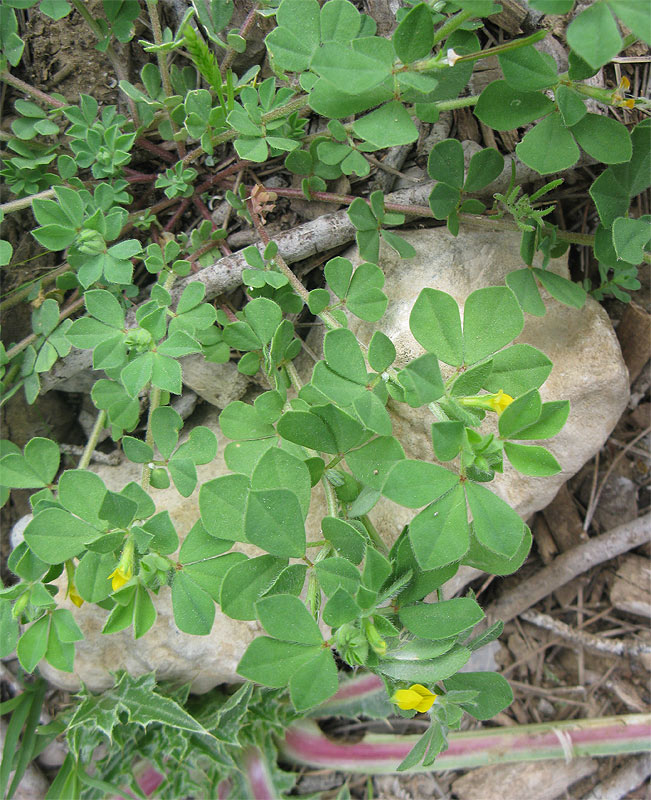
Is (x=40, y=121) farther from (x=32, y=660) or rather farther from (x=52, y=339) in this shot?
(x=32, y=660)

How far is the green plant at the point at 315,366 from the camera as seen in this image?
1535 mm

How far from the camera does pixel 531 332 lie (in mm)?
2389

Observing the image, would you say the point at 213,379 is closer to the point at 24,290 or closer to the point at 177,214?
the point at 177,214

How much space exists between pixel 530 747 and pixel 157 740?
67.5 inches

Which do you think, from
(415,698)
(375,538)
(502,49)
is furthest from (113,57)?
(415,698)

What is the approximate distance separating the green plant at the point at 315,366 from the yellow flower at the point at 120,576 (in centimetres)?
1

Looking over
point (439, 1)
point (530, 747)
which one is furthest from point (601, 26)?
point (530, 747)

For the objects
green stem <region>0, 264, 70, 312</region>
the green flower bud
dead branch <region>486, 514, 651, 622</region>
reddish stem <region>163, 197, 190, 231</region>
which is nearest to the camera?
the green flower bud

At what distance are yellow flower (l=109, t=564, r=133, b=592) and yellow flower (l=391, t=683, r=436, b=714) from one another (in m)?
0.75

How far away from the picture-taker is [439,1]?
175 cm

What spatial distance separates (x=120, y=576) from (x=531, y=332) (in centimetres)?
166

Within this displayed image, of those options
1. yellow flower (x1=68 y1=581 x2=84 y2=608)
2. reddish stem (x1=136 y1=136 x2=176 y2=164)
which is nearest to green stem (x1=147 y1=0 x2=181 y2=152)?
reddish stem (x1=136 y1=136 x2=176 y2=164)

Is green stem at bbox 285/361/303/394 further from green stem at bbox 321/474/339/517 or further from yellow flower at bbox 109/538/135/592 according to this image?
yellow flower at bbox 109/538/135/592

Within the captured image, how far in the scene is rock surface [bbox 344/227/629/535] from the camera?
7.73 feet
